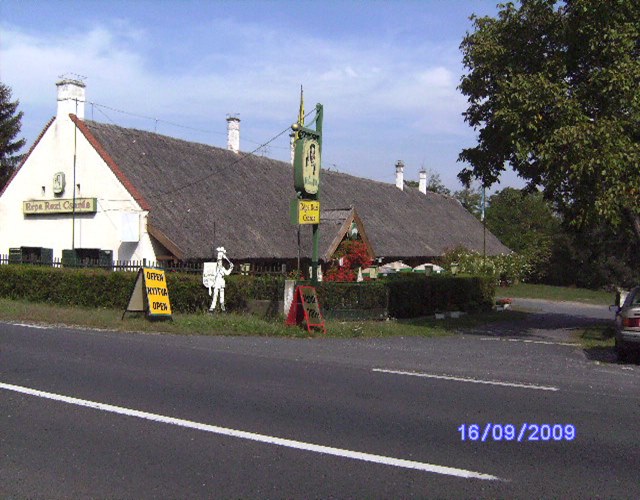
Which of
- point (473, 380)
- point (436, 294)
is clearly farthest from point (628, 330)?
point (436, 294)

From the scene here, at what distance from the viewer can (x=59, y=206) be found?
92.5 ft

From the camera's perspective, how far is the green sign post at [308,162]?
1788cm

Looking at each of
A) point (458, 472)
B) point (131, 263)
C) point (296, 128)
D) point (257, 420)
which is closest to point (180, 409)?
point (257, 420)

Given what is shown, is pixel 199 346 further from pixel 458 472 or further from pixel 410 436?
pixel 458 472

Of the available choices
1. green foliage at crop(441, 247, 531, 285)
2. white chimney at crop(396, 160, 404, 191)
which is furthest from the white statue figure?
white chimney at crop(396, 160, 404, 191)

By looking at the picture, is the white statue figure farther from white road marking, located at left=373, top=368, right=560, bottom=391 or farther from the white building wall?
white road marking, located at left=373, top=368, right=560, bottom=391

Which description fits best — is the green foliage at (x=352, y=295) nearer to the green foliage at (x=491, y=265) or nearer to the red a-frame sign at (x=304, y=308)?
the red a-frame sign at (x=304, y=308)

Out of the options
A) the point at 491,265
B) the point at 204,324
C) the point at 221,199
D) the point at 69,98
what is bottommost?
the point at 204,324

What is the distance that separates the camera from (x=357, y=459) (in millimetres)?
6141

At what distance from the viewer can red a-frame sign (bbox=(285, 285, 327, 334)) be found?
16828 mm

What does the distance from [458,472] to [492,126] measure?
13502mm

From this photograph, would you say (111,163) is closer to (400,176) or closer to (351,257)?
(351,257)
